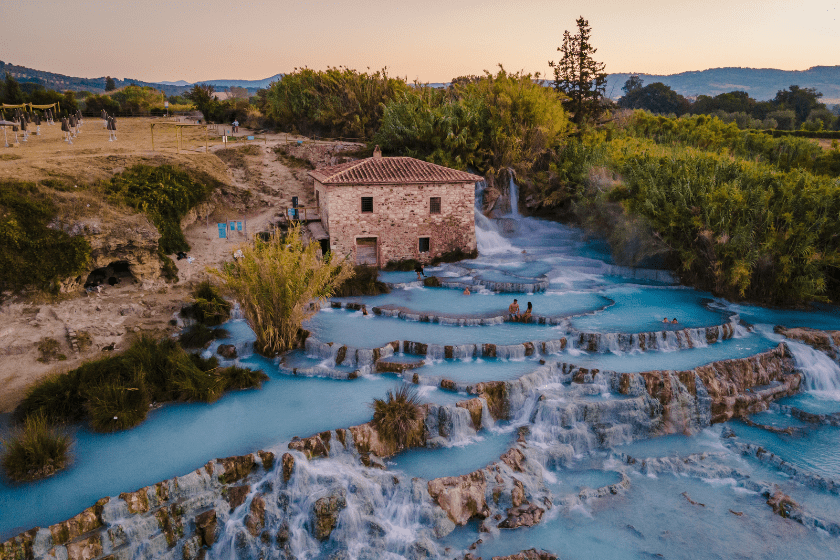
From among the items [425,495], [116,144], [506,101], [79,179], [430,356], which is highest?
[506,101]

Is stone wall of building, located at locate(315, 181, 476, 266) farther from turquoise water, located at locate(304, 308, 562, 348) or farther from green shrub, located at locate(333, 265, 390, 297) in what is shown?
turquoise water, located at locate(304, 308, 562, 348)

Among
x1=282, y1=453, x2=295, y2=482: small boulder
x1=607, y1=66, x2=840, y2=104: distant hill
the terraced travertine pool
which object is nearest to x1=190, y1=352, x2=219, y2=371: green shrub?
the terraced travertine pool

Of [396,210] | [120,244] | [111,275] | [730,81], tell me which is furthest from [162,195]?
[730,81]

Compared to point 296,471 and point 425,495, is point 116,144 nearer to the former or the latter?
point 296,471

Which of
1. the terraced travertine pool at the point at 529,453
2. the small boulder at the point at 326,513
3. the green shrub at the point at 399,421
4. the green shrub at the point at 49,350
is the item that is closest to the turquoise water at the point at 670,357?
the terraced travertine pool at the point at 529,453

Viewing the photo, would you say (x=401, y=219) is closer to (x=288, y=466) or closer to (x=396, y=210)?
(x=396, y=210)

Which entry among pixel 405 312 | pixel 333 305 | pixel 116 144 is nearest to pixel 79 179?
pixel 116 144
